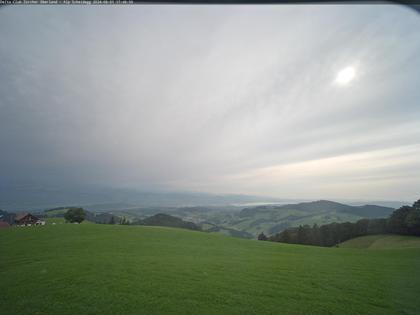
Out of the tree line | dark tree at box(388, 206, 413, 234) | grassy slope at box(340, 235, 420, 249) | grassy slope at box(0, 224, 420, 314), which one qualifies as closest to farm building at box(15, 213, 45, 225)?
grassy slope at box(0, 224, 420, 314)

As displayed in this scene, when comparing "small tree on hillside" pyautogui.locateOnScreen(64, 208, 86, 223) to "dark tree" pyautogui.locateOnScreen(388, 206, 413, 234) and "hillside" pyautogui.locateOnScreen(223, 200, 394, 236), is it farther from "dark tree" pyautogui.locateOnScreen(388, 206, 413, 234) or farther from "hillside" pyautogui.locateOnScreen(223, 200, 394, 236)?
"hillside" pyautogui.locateOnScreen(223, 200, 394, 236)

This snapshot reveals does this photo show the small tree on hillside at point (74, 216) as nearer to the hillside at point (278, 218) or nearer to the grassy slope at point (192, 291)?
the grassy slope at point (192, 291)

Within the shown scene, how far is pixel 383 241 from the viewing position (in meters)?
25.1

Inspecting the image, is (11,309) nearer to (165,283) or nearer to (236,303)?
(165,283)

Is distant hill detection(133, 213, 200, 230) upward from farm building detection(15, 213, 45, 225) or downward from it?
downward

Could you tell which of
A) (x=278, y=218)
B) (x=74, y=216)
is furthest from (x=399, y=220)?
(x=278, y=218)

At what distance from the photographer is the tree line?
26.1m

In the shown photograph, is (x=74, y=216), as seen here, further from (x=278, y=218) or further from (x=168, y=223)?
(x=278, y=218)

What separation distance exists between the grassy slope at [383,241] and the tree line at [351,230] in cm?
142

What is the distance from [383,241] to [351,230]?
695 centimetres

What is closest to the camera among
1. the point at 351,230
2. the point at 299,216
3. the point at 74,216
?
the point at 351,230

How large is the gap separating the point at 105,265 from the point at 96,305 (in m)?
3.65

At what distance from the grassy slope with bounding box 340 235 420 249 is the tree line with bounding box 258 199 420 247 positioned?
1418 mm

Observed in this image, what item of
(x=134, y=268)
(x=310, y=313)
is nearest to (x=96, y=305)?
(x=134, y=268)
